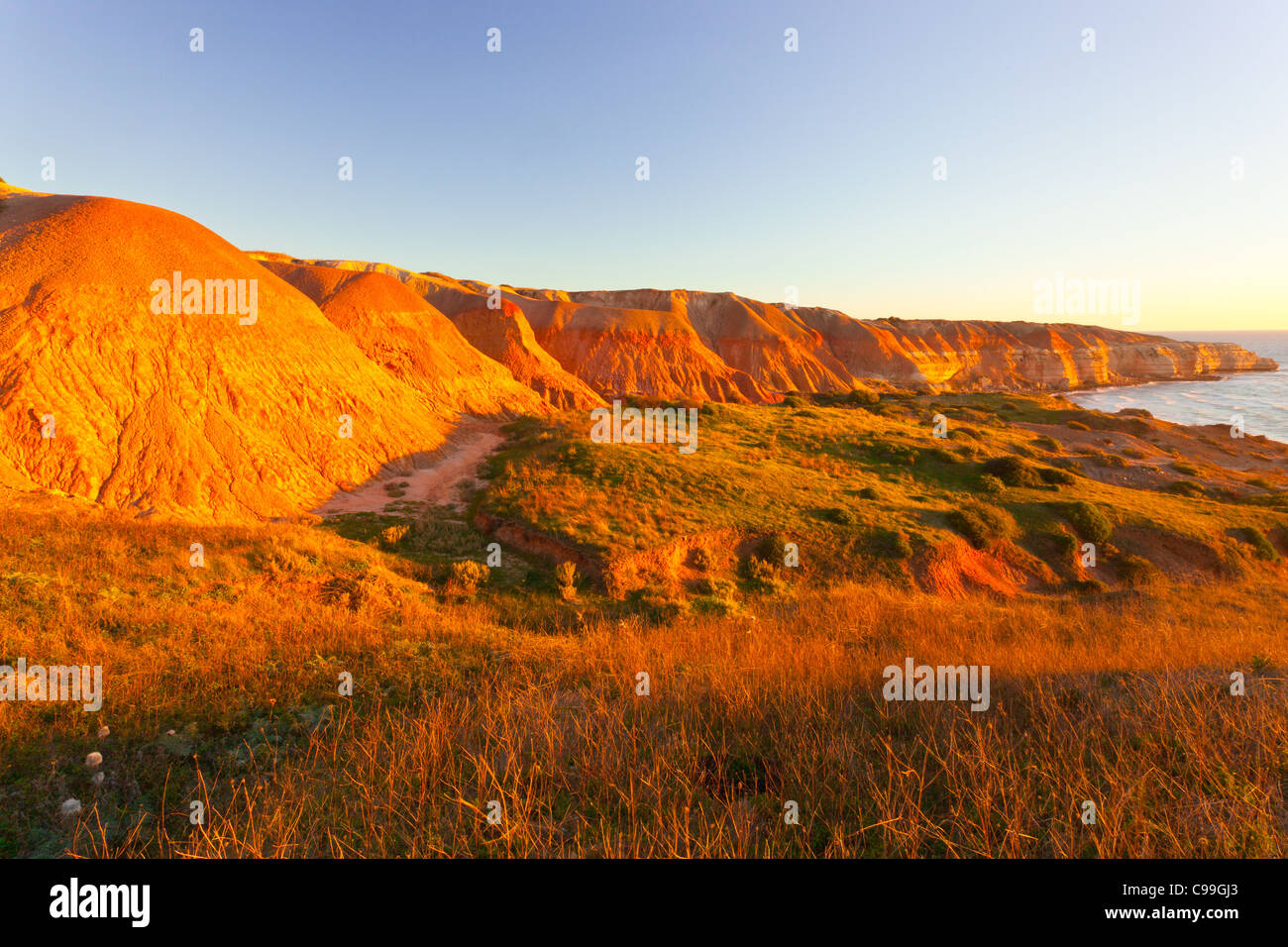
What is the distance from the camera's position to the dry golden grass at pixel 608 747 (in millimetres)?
3305

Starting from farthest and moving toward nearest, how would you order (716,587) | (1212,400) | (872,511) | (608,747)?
1. (1212,400)
2. (872,511)
3. (716,587)
4. (608,747)

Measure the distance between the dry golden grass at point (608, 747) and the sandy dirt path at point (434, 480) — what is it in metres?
13.9

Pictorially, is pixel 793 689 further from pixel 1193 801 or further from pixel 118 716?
pixel 118 716

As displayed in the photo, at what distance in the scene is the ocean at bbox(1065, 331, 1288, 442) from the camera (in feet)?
230

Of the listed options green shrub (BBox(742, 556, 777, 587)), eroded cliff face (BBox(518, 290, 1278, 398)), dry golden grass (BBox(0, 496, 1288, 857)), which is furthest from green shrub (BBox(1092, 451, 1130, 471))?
eroded cliff face (BBox(518, 290, 1278, 398))

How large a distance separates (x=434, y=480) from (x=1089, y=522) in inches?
1164

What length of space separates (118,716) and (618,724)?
5.16m

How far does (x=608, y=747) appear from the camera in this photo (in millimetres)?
4125

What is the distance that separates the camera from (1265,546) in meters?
22.3

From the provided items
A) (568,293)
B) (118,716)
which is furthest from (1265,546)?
(568,293)

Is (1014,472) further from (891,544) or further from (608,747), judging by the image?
(608,747)
